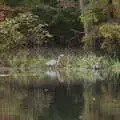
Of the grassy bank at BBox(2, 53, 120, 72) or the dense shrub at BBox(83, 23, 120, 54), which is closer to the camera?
the grassy bank at BBox(2, 53, 120, 72)

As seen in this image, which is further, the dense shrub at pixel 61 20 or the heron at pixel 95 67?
the dense shrub at pixel 61 20

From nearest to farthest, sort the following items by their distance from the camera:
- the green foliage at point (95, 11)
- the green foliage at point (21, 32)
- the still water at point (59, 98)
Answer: the still water at point (59, 98)
the green foliage at point (95, 11)
the green foliage at point (21, 32)

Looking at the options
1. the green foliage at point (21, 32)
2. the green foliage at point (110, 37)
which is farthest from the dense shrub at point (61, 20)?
the green foliage at point (110, 37)

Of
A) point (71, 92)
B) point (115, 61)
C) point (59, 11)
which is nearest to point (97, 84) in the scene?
point (71, 92)

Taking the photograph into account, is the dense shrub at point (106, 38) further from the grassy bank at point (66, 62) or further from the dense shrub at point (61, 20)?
the dense shrub at point (61, 20)

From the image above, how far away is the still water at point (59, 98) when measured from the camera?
30.5 ft

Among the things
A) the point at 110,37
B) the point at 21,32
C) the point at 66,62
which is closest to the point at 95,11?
the point at 110,37

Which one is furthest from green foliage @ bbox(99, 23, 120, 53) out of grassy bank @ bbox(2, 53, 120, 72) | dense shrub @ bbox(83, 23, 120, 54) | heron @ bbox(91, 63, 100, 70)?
heron @ bbox(91, 63, 100, 70)

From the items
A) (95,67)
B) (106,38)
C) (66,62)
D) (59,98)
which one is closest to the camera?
(59,98)

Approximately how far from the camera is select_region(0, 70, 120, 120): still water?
9.28 meters

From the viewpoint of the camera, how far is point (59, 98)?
11.7 meters

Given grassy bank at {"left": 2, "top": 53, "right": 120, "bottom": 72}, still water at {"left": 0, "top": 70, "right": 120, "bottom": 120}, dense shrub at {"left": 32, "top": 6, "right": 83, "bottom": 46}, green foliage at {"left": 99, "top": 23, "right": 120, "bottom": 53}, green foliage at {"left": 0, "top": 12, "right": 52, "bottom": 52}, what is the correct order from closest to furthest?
still water at {"left": 0, "top": 70, "right": 120, "bottom": 120} → grassy bank at {"left": 2, "top": 53, "right": 120, "bottom": 72} → green foliage at {"left": 99, "top": 23, "right": 120, "bottom": 53} → green foliage at {"left": 0, "top": 12, "right": 52, "bottom": 52} → dense shrub at {"left": 32, "top": 6, "right": 83, "bottom": 46}

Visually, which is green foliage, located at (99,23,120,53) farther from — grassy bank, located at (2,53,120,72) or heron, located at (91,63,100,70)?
heron, located at (91,63,100,70)

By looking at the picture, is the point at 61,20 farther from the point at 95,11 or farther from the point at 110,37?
the point at 110,37
